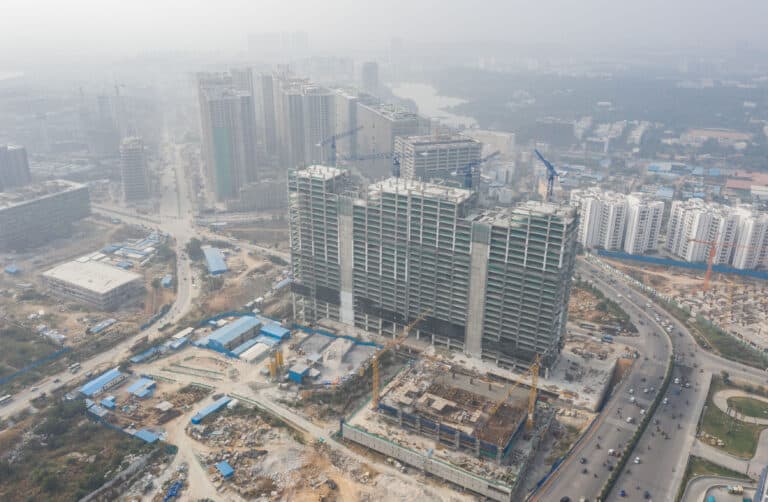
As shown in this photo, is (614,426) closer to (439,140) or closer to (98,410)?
(98,410)

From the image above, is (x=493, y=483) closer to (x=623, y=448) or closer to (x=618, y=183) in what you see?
(x=623, y=448)

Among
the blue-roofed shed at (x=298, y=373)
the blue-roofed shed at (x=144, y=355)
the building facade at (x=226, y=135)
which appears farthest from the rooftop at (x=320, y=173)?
the building facade at (x=226, y=135)

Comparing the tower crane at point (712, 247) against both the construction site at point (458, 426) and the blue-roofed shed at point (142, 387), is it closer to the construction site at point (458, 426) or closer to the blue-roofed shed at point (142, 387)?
the construction site at point (458, 426)

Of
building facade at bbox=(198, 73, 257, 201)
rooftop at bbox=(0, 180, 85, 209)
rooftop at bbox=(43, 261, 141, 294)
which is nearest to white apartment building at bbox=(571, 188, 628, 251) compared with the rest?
building facade at bbox=(198, 73, 257, 201)

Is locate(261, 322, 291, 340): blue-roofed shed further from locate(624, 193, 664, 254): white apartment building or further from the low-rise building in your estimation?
locate(624, 193, 664, 254): white apartment building

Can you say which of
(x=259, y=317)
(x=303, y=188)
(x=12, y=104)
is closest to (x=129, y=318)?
(x=259, y=317)

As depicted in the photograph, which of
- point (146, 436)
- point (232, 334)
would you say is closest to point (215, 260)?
point (232, 334)
